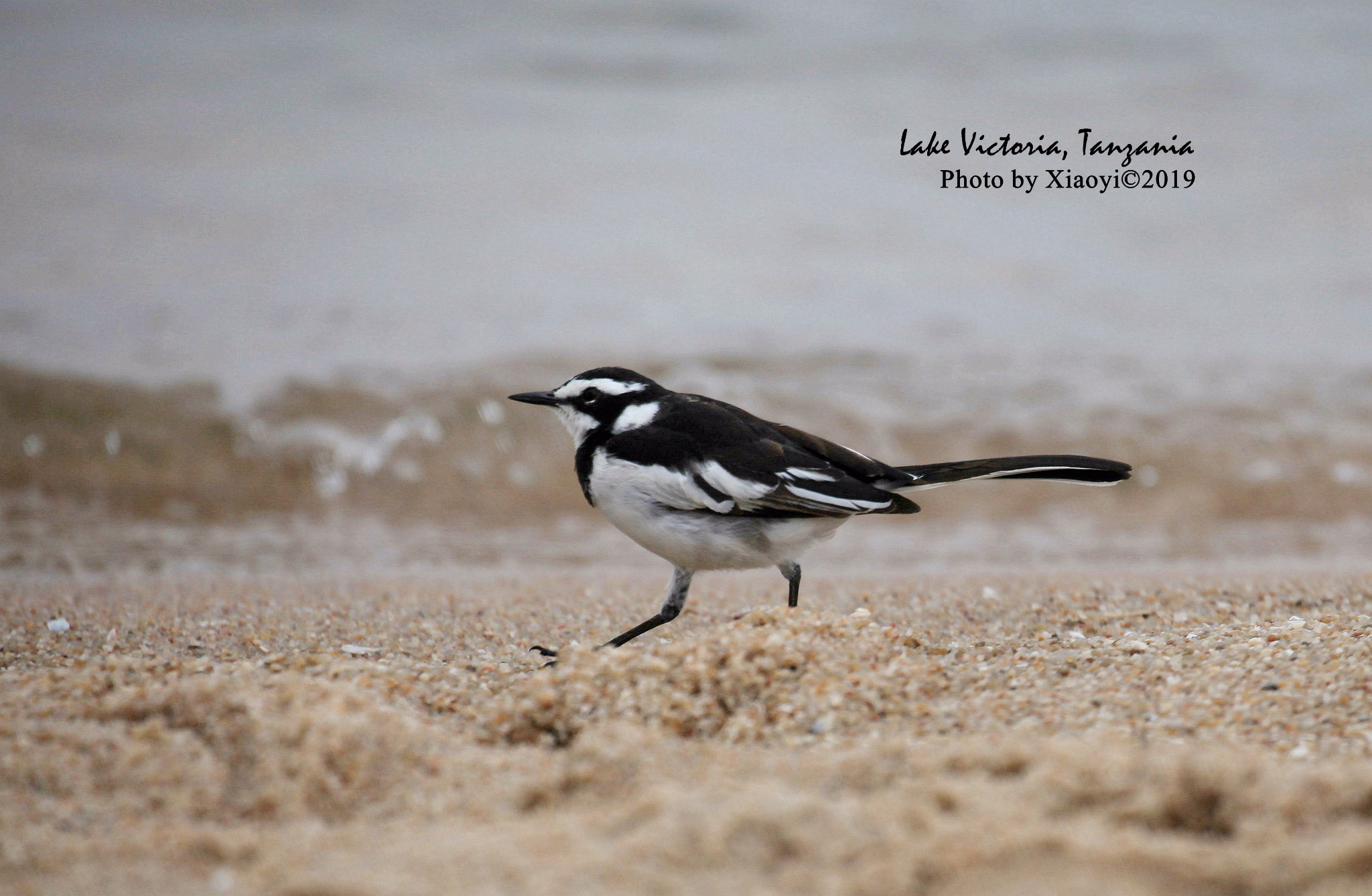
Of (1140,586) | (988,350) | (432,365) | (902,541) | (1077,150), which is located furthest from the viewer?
(1077,150)

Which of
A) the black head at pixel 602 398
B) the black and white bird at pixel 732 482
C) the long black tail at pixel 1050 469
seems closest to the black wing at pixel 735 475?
the black and white bird at pixel 732 482

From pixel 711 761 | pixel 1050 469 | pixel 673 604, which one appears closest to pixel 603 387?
pixel 673 604

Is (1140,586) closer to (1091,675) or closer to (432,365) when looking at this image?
(1091,675)

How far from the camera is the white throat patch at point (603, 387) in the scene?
16.0ft

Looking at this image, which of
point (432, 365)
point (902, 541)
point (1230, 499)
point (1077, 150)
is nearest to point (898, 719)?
point (902, 541)

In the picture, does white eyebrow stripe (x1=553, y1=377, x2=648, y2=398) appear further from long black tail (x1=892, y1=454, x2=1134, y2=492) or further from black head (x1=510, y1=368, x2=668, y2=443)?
long black tail (x1=892, y1=454, x2=1134, y2=492)

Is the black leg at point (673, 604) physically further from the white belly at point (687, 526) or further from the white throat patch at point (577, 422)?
Answer: the white throat patch at point (577, 422)

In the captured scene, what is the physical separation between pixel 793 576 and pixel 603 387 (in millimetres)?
1098

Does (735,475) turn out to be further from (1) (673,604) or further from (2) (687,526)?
(1) (673,604)

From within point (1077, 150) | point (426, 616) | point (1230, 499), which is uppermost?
point (1077, 150)

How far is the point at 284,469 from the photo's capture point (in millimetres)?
10188

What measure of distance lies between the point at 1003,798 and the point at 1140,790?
11.9 inches

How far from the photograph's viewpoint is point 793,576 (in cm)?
491

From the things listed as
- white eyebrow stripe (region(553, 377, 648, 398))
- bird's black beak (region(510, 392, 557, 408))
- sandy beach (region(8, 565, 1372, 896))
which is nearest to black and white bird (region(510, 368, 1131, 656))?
white eyebrow stripe (region(553, 377, 648, 398))
